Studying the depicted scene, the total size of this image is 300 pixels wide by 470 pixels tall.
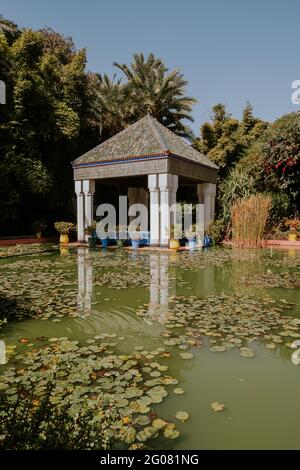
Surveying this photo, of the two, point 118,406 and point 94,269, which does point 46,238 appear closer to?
point 94,269

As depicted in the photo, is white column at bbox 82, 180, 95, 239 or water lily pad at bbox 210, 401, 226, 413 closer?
water lily pad at bbox 210, 401, 226, 413

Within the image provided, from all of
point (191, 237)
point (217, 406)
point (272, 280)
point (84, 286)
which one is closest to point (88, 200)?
point (191, 237)

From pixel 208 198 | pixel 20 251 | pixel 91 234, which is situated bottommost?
pixel 20 251

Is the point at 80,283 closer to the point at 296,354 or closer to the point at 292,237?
the point at 296,354

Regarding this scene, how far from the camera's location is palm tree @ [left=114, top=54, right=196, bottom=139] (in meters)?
21.5

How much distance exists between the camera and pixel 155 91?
70.0 ft

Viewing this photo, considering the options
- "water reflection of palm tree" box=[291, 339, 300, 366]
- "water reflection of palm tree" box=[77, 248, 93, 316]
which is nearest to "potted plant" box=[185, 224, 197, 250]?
"water reflection of palm tree" box=[77, 248, 93, 316]

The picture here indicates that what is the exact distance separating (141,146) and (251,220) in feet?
18.0

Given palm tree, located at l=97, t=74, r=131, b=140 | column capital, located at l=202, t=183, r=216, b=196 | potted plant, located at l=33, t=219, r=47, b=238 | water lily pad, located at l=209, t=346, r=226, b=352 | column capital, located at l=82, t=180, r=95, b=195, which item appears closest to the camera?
water lily pad, located at l=209, t=346, r=226, b=352

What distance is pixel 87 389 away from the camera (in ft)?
8.99

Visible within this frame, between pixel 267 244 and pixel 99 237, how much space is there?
287 inches

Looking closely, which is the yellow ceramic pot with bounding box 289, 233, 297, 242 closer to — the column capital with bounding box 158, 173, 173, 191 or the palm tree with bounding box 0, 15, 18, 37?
the column capital with bounding box 158, 173, 173, 191

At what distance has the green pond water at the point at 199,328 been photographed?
7.72 feet

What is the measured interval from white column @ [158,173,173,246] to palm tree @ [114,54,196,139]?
1027cm
